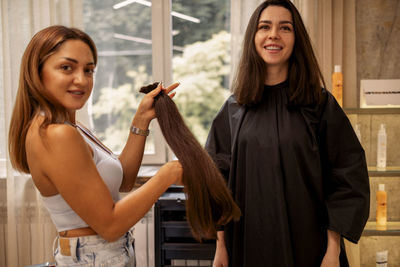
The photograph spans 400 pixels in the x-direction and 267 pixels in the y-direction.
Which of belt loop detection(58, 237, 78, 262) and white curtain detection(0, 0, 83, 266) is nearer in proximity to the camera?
belt loop detection(58, 237, 78, 262)

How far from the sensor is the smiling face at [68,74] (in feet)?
3.49

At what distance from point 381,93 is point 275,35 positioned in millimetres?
1203

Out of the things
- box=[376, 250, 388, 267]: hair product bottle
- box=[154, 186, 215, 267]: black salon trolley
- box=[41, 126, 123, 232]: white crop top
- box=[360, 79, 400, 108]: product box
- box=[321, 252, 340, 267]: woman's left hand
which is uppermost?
box=[360, 79, 400, 108]: product box

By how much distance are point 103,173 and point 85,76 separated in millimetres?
307

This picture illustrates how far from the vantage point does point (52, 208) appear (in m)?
1.11

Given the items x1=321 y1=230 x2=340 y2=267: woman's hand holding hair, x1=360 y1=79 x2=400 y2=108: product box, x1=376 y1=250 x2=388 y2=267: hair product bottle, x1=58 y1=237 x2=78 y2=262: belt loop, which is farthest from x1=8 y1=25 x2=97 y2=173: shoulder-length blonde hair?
x1=376 y1=250 x2=388 y2=267: hair product bottle

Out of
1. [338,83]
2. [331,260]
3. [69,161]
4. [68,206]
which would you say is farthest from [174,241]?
[338,83]

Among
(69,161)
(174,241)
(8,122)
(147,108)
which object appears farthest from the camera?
(8,122)

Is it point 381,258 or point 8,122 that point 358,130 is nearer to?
point 381,258

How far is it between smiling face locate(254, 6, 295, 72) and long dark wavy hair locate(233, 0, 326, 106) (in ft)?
0.08

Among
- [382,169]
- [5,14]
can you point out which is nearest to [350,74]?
[382,169]

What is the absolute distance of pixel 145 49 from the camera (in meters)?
2.75

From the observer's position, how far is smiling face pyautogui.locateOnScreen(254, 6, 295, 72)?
1.41m

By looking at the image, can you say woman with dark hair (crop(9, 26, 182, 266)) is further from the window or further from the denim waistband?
the window
